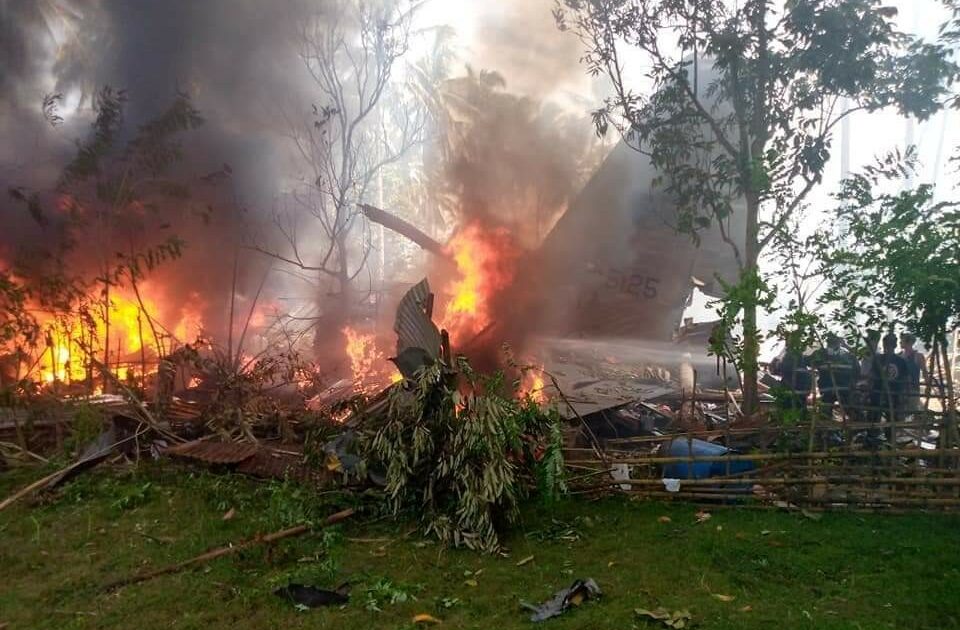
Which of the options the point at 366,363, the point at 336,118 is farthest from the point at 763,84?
the point at 336,118

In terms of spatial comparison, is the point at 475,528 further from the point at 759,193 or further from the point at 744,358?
the point at 759,193

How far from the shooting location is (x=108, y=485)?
7320 mm

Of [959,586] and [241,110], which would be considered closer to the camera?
[959,586]

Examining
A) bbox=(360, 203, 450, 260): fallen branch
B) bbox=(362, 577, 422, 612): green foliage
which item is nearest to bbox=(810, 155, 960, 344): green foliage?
bbox=(362, 577, 422, 612): green foliage

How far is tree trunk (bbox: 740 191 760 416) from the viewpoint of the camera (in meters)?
6.37

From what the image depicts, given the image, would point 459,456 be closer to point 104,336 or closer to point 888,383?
point 888,383

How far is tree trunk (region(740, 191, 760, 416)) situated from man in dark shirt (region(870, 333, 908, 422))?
1150mm

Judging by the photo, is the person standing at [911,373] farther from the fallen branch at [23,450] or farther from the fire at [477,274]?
the fallen branch at [23,450]

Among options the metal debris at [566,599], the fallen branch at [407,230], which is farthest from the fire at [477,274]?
the metal debris at [566,599]

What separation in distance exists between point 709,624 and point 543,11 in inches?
534

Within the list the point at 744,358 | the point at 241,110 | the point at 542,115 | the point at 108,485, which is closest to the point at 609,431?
the point at 744,358

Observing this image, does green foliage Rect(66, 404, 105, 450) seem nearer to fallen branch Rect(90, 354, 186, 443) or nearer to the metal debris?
fallen branch Rect(90, 354, 186, 443)

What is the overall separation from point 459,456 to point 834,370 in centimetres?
464

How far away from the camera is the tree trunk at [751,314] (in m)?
6.37
